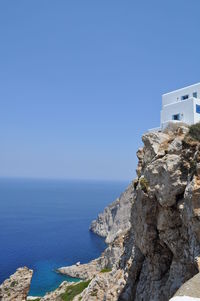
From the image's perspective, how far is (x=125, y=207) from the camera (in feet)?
422

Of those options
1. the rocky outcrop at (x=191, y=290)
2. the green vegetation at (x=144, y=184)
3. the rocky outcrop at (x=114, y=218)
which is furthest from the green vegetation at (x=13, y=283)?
the rocky outcrop at (x=114, y=218)

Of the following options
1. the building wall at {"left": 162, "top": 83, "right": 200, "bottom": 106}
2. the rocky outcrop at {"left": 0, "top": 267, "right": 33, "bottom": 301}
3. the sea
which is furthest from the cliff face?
the sea

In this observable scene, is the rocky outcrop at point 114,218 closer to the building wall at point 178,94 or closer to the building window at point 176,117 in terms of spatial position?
the building wall at point 178,94

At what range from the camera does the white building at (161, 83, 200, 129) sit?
28.8 m

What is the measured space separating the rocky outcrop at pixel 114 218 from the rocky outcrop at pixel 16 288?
286ft

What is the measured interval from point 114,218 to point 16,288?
3998 inches

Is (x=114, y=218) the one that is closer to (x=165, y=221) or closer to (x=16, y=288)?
(x=16, y=288)

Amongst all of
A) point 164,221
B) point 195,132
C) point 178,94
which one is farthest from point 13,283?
point 178,94

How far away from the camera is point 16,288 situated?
35344 mm

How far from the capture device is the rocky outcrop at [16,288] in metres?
34.6

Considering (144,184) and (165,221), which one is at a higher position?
(144,184)

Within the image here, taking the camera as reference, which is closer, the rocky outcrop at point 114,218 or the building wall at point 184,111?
the building wall at point 184,111

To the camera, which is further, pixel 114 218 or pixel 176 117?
pixel 114 218

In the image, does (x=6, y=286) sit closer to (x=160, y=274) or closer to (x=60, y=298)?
(x=60, y=298)
